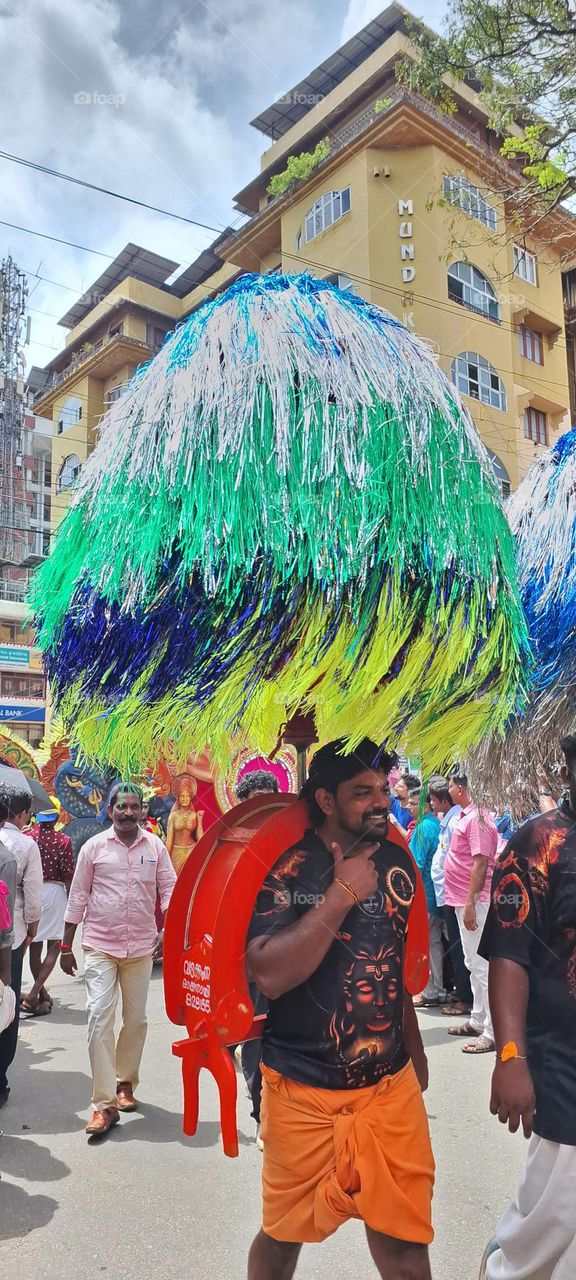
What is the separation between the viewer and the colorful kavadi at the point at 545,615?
8.05 ft

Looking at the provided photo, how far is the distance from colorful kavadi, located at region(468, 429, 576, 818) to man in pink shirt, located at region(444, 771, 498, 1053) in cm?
279

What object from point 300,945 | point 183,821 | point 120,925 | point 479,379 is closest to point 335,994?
point 300,945

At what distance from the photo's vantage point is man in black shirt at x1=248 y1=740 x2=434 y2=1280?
215cm

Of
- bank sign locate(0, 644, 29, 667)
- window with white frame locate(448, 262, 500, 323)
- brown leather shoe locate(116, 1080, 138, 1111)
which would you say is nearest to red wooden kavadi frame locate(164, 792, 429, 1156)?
brown leather shoe locate(116, 1080, 138, 1111)

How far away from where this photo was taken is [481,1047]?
5520mm

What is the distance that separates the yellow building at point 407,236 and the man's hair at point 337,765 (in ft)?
44.7

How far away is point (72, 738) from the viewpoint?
8.10 ft

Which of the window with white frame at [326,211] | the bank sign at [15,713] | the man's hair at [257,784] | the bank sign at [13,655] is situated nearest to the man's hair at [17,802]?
the man's hair at [257,784]

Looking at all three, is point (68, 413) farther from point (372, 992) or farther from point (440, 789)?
point (372, 992)

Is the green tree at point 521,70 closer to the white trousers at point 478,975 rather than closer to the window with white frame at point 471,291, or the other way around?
the white trousers at point 478,975

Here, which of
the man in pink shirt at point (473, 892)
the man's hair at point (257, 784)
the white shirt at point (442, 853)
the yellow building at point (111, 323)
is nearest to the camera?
the man's hair at point (257, 784)

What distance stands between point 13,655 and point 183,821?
2059 cm

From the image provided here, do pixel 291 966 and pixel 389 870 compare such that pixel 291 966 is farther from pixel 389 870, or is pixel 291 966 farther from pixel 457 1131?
pixel 457 1131

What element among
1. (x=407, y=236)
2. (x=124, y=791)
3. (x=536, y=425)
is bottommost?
(x=124, y=791)
